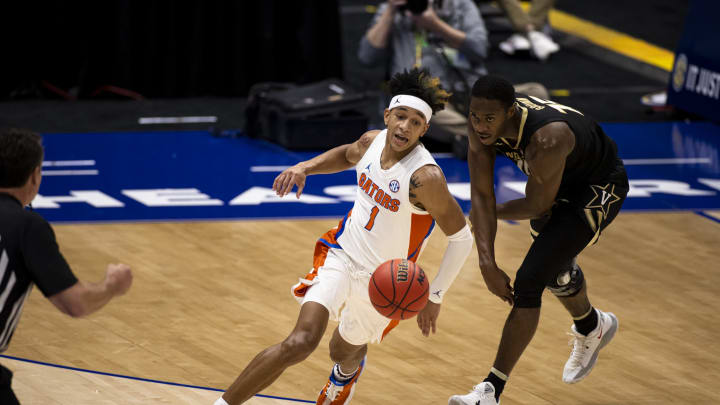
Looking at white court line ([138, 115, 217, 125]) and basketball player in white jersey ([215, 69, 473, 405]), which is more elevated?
basketball player in white jersey ([215, 69, 473, 405])

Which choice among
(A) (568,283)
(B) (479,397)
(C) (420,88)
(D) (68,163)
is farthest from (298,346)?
(D) (68,163)

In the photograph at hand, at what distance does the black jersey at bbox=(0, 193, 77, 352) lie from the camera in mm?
3625

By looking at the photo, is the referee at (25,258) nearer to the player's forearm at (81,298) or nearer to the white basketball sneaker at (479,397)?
the player's forearm at (81,298)

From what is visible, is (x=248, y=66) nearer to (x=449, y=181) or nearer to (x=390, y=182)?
(x=449, y=181)

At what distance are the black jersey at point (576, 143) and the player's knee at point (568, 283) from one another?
19.0 inches

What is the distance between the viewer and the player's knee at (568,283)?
5.52 meters

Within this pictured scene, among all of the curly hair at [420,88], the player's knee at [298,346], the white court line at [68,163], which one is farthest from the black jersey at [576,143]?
the white court line at [68,163]

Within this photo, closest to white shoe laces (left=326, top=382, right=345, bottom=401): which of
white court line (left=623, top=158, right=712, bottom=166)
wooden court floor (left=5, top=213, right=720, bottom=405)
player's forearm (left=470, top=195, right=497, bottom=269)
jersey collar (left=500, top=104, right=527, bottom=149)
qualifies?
wooden court floor (left=5, top=213, right=720, bottom=405)

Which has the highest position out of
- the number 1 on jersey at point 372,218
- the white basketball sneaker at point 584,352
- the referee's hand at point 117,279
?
the referee's hand at point 117,279

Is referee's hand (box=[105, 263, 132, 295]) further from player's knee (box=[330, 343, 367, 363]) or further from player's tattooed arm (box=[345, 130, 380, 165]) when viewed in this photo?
player's tattooed arm (box=[345, 130, 380, 165])

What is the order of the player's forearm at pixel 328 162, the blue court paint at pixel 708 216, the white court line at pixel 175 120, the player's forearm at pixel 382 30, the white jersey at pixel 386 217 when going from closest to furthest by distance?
the white jersey at pixel 386 217, the player's forearm at pixel 328 162, the blue court paint at pixel 708 216, the player's forearm at pixel 382 30, the white court line at pixel 175 120

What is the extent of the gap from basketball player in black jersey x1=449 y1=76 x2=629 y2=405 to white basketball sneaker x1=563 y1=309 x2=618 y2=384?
0.44 meters

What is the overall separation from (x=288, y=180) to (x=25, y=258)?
1.75 meters

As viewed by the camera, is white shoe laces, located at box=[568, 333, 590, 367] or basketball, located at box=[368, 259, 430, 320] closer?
basketball, located at box=[368, 259, 430, 320]
